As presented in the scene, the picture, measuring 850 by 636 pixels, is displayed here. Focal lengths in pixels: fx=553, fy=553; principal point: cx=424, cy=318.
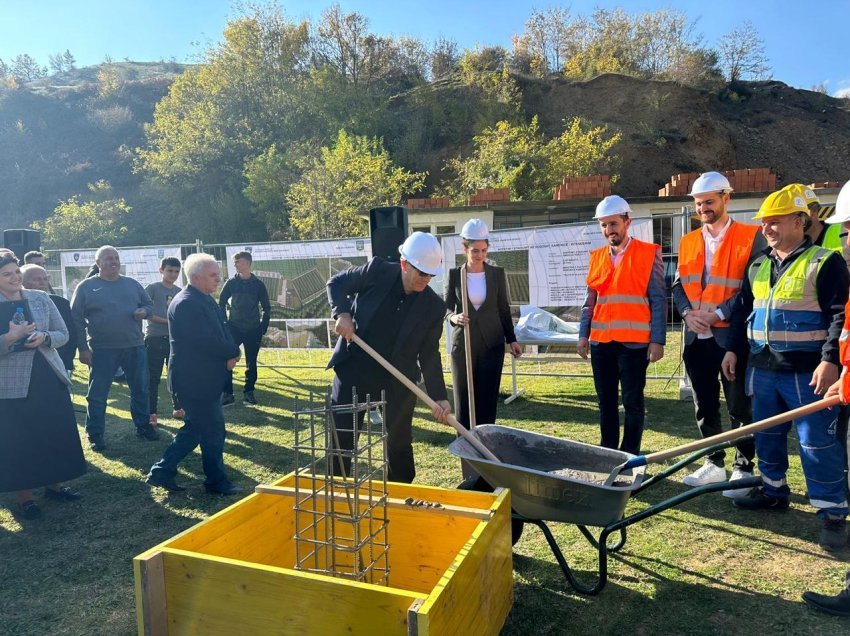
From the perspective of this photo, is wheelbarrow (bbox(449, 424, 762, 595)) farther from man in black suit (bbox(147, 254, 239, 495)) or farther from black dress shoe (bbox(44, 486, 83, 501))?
black dress shoe (bbox(44, 486, 83, 501))

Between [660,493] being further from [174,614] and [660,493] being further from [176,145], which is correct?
[176,145]

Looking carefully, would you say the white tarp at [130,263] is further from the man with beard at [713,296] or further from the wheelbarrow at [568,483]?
the man with beard at [713,296]

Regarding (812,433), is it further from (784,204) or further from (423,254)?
(423,254)

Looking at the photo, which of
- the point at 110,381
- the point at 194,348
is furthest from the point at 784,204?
the point at 110,381

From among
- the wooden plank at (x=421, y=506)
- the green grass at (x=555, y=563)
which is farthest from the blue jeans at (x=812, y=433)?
the wooden plank at (x=421, y=506)

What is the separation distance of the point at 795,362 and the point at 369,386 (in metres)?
2.43

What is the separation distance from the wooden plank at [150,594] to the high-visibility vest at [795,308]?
3253mm

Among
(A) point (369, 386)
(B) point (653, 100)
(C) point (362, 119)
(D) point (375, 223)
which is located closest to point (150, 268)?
(D) point (375, 223)

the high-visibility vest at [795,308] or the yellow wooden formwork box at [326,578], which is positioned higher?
the high-visibility vest at [795,308]

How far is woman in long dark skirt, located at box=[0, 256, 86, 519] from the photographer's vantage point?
387 cm

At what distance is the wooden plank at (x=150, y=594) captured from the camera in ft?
6.11

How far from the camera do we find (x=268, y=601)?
5.89 feet

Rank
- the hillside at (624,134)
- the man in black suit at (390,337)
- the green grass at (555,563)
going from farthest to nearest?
1. the hillside at (624,134)
2. the man in black suit at (390,337)
3. the green grass at (555,563)

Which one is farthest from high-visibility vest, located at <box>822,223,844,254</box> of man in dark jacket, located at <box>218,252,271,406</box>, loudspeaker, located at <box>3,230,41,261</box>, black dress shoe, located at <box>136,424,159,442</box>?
loudspeaker, located at <box>3,230,41,261</box>
